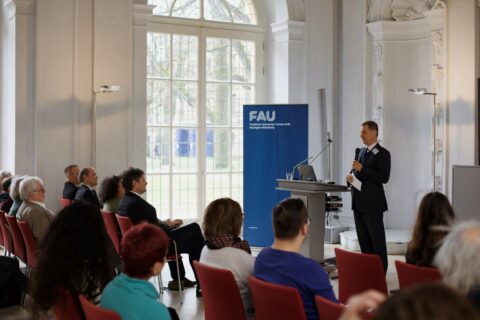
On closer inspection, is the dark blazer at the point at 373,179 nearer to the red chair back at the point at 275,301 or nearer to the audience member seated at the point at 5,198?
the red chair back at the point at 275,301

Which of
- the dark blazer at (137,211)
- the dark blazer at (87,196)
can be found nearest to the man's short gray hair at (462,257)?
the dark blazer at (137,211)

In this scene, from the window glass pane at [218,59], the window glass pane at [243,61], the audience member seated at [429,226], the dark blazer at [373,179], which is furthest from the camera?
the window glass pane at [243,61]

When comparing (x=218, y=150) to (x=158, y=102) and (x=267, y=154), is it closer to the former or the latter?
(x=158, y=102)

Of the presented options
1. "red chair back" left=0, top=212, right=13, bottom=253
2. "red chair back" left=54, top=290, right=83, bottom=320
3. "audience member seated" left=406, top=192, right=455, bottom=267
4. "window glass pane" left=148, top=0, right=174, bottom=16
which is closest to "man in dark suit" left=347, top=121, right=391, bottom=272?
"audience member seated" left=406, top=192, right=455, bottom=267

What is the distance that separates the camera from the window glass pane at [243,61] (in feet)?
37.0

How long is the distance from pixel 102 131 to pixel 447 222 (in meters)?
6.52

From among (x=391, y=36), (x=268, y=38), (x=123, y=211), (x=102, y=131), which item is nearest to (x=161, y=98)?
(x=102, y=131)

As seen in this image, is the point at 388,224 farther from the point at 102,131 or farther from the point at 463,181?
the point at 102,131

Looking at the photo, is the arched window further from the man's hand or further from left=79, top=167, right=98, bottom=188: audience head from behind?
the man's hand

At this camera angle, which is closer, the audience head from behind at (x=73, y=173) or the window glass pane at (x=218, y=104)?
the audience head from behind at (x=73, y=173)

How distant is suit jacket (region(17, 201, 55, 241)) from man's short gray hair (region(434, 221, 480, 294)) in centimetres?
405

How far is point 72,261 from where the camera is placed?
3.41 meters

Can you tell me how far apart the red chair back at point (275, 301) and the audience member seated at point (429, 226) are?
1.11 m

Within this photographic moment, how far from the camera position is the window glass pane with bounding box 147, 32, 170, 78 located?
1055 centimetres
